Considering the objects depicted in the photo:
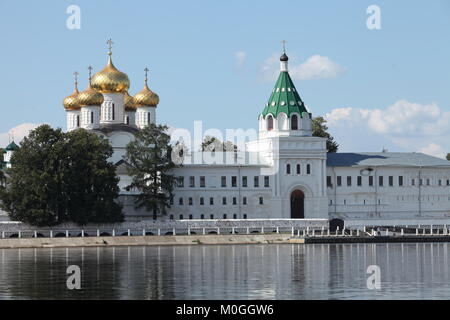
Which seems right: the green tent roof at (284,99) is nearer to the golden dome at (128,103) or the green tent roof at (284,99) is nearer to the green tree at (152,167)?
the green tree at (152,167)

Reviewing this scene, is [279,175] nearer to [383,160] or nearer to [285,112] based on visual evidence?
[285,112]

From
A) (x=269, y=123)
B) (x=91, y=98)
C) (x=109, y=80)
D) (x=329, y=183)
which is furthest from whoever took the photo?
(x=329, y=183)

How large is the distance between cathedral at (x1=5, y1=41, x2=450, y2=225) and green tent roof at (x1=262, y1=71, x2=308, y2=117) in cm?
7

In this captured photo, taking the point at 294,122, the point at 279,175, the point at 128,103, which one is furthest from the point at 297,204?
the point at 128,103

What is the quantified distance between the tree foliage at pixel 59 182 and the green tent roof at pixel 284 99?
14.8 meters

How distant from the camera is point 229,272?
1780 inches

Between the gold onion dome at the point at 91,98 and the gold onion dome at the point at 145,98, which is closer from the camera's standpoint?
the gold onion dome at the point at 91,98

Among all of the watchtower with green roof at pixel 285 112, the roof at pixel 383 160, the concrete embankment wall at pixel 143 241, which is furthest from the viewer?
the roof at pixel 383 160

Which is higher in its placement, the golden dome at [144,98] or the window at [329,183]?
the golden dome at [144,98]

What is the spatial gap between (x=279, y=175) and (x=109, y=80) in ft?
45.4

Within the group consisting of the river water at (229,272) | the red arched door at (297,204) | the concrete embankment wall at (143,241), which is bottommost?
the river water at (229,272)

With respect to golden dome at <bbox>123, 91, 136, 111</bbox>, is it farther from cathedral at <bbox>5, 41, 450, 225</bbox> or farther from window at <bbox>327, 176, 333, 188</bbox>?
window at <bbox>327, 176, 333, 188</bbox>

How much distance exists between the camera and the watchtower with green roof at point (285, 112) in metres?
78.8

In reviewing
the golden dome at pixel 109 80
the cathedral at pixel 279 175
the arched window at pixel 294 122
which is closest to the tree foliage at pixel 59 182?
the cathedral at pixel 279 175
